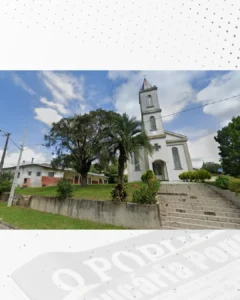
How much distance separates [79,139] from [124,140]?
382 centimetres

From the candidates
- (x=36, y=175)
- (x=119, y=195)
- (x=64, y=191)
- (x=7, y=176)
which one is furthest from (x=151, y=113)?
(x=36, y=175)

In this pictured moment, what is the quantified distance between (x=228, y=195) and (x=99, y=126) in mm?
6333

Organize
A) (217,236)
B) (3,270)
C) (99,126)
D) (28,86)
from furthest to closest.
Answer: (99,126) → (28,86) → (217,236) → (3,270)

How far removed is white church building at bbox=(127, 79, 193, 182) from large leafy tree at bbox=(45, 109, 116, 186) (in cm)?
270

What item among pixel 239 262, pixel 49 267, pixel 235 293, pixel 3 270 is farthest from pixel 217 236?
pixel 3 270

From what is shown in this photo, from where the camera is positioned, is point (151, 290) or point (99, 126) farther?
point (99, 126)

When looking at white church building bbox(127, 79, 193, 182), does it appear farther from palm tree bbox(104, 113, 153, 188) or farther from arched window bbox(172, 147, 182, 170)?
palm tree bbox(104, 113, 153, 188)

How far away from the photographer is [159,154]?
27.2 feet

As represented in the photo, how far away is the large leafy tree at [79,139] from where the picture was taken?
7.26m

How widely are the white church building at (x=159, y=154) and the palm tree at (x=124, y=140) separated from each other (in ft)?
8.98

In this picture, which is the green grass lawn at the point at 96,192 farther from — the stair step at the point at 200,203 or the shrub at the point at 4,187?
the shrub at the point at 4,187

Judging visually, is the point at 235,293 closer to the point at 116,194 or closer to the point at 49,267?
the point at 49,267

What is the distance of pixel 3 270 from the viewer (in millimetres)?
1212

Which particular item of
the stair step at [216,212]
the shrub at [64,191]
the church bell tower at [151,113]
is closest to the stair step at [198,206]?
the stair step at [216,212]
